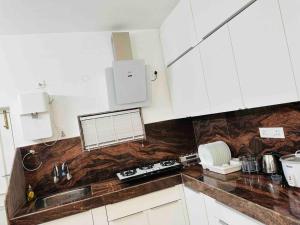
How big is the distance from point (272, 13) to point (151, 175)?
148 centimetres

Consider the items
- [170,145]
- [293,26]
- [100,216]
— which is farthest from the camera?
[170,145]

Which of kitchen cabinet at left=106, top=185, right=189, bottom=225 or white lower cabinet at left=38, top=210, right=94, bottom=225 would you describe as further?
kitchen cabinet at left=106, top=185, right=189, bottom=225

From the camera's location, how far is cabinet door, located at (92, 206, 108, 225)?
5.92 ft

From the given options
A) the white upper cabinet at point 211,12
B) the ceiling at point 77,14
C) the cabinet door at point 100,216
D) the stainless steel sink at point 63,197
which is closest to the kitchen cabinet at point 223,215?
the cabinet door at point 100,216

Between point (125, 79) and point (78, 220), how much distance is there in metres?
1.25

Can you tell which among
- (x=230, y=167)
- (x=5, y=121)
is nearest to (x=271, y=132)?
(x=230, y=167)

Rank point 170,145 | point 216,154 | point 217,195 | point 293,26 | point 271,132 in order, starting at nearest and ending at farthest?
point 293,26 < point 217,195 < point 271,132 < point 216,154 < point 170,145

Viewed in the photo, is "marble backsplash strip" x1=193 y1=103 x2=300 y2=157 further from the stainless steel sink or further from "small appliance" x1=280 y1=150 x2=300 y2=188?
the stainless steel sink

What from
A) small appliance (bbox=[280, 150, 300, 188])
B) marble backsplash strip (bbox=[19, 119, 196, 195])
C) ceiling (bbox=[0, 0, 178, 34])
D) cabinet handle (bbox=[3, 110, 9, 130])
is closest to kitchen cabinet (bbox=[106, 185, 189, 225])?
marble backsplash strip (bbox=[19, 119, 196, 195])

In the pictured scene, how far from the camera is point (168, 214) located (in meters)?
2.02

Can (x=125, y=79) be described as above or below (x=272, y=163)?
above

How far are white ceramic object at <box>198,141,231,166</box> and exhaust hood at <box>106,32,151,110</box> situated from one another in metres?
0.78

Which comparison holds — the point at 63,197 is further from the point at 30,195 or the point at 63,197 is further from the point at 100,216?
the point at 100,216

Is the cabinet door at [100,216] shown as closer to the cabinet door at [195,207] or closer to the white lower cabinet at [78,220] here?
the white lower cabinet at [78,220]
